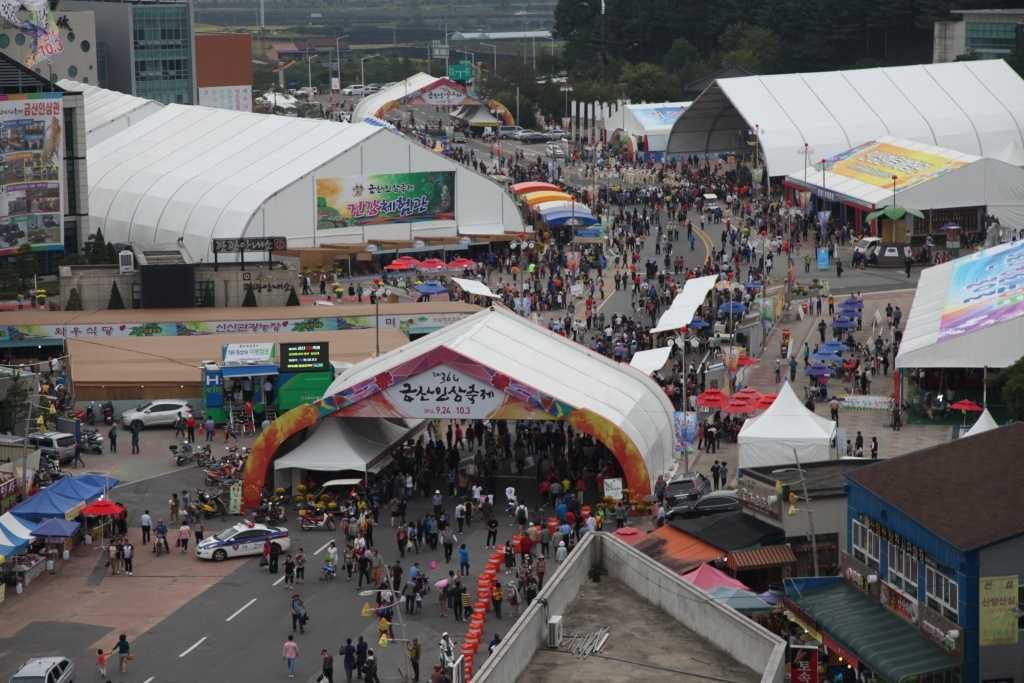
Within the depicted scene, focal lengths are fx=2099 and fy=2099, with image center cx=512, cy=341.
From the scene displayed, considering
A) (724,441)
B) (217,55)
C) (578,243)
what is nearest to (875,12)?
(217,55)

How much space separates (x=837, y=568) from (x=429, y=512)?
10.7 m

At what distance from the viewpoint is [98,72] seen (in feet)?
451

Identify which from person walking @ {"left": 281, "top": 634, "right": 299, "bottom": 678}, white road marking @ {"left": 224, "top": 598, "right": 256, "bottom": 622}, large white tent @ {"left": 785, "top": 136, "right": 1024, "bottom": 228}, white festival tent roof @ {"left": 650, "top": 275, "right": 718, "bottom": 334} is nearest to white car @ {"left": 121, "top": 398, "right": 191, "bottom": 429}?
white festival tent roof @ {"left": 650, "top": 275, "right": 718, "bottom": 334}

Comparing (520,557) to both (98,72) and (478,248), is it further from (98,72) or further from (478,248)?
(98,72)

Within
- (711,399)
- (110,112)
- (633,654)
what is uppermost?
(110,112)

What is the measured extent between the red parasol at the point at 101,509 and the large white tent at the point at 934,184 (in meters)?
45.8

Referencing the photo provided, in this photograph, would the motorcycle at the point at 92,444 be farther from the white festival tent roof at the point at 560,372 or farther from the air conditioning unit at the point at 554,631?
the air conditioning unit at the point at 554,631

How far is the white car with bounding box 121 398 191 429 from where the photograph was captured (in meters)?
55.7

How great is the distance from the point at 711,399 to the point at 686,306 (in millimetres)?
→ 9492

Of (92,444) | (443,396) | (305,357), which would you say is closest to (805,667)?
(443,396)

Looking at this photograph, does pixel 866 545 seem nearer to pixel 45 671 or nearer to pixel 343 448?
pixel 45 671

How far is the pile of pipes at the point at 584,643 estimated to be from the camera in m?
24.1

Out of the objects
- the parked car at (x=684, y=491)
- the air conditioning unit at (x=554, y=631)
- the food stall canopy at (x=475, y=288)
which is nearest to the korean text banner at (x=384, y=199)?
the food stall canopy at (x=475, y=288)

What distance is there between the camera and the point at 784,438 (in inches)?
1849
